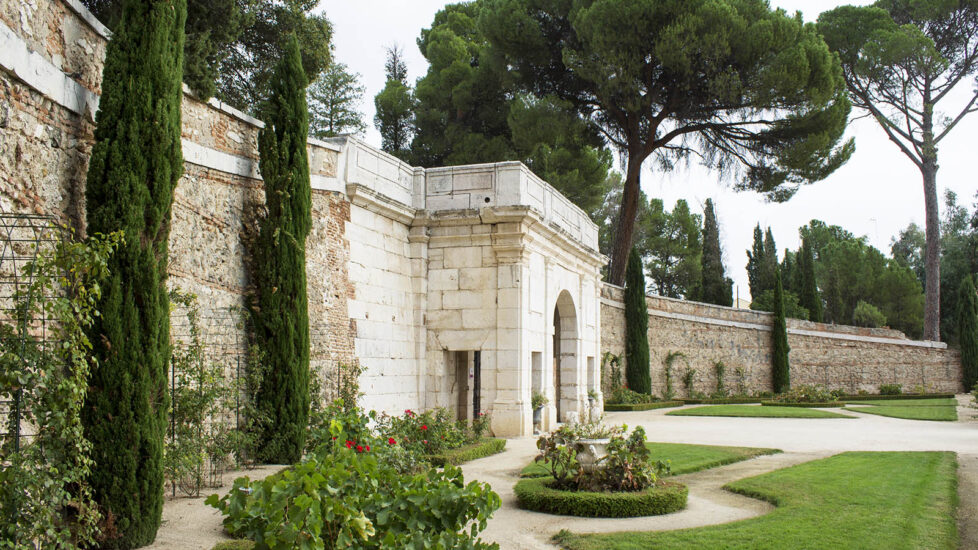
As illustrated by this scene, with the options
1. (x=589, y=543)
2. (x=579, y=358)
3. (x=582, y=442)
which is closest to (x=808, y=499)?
(x=582, y=442)

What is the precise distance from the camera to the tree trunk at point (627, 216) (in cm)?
2552

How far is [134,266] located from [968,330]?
34641 millimetres

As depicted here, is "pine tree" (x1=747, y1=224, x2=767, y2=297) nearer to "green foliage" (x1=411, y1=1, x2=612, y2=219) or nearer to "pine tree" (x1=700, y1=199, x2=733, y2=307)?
"pine tree" (x1=700, y1=199, x2=733, y2=307)

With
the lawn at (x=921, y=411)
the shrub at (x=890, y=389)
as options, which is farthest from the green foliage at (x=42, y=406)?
the shrub at (x=890, y=389)

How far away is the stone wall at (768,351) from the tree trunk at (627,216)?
3.78 feet

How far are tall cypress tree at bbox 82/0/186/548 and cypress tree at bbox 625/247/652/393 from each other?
19.9m

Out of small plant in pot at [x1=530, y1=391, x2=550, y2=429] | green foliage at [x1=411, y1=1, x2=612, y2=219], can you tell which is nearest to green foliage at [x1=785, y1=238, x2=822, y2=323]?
green foliage at [x1=411, y1=1, x2=612, y2=219]

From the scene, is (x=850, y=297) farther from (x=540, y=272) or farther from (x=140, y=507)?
(x=140, y=507)

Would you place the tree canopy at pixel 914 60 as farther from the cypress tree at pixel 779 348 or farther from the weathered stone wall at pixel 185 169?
the weathered stone wall at pixel 185 169

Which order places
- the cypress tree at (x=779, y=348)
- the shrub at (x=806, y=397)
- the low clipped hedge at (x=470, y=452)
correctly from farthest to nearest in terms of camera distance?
the cypress tree at (x=779, y=348), the shrub at (x=806, y=397), the low clipped hedge at (x=470, y=452)

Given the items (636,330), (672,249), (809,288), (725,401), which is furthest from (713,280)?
(636,330)

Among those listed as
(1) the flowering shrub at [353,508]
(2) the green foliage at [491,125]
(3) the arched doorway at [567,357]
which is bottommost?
(1) the flowering shrub at [353,508]

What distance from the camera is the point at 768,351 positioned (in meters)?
31.6

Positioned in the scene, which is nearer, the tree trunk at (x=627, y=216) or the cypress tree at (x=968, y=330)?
the tree trunk at (x=627, y=216)
